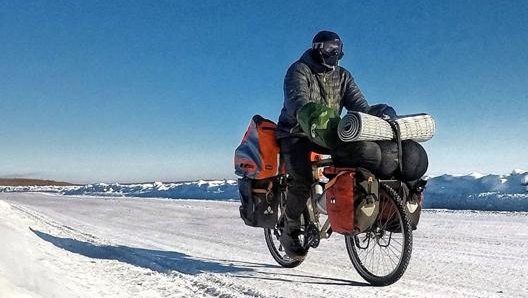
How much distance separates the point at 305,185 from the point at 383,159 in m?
0.92

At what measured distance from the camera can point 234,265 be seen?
5.17 m

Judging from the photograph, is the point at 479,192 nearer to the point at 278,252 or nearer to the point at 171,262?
the point at 278,252

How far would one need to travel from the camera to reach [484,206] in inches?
459

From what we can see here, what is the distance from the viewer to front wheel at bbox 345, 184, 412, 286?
12.9ft

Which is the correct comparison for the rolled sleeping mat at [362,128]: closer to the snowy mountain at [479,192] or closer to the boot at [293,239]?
the boot at [293,239]

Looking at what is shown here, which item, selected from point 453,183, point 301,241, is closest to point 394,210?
point 301,241

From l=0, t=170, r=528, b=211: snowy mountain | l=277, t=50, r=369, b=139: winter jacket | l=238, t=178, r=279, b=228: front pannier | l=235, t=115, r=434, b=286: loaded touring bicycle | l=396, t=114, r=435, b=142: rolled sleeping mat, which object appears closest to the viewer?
l=235, t=115, r=434, b=286: loaded touring bicycle

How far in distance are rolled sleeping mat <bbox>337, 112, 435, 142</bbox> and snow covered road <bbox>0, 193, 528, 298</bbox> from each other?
1.11 metres

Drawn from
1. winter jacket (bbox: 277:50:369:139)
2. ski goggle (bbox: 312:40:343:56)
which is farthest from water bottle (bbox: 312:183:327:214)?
ski goggle (bbox: 312:40:343:56)

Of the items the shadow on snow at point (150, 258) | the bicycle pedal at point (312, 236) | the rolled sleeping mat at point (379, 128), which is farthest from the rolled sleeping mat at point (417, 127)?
the shadow on snow at point (150, 258)

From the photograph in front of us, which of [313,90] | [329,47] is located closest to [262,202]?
[313,90]

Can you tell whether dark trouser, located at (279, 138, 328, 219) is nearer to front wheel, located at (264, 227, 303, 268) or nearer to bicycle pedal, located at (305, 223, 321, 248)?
bicycle pedal, located at (305, 223, 321, 248)

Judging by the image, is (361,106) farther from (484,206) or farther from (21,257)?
(484,206)

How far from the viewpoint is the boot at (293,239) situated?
4.86 meters
